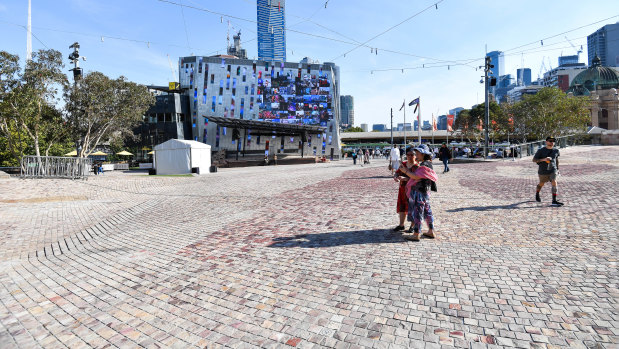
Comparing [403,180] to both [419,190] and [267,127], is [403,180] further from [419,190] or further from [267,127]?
[267,127]

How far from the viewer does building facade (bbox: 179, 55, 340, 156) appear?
52.2 m

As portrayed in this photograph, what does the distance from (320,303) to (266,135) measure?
164ft

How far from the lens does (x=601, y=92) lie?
237ft

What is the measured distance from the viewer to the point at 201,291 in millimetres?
3922

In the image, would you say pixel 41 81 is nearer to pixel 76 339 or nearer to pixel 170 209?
pixel 170 209

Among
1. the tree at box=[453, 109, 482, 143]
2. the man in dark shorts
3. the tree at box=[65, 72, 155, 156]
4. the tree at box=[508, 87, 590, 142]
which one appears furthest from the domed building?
the tree at box=[65, 72, 155, 156]

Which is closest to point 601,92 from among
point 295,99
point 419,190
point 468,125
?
point 468,125

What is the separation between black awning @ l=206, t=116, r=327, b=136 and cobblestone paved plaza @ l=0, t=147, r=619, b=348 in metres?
36.0

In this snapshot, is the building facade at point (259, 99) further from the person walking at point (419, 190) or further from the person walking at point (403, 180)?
the person walking at point (419, 190)

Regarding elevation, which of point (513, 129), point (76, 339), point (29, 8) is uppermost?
point (29, 8)

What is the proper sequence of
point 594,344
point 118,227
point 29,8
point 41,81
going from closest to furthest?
point 594,344 → point 118,227 → point 41,81 → point 29,8

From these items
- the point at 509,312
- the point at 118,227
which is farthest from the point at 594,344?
the point at 118,227

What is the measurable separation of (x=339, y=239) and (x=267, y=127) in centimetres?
4331

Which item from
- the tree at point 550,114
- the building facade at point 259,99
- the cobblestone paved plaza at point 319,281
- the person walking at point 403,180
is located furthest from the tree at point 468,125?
the person walking at point 403,180
